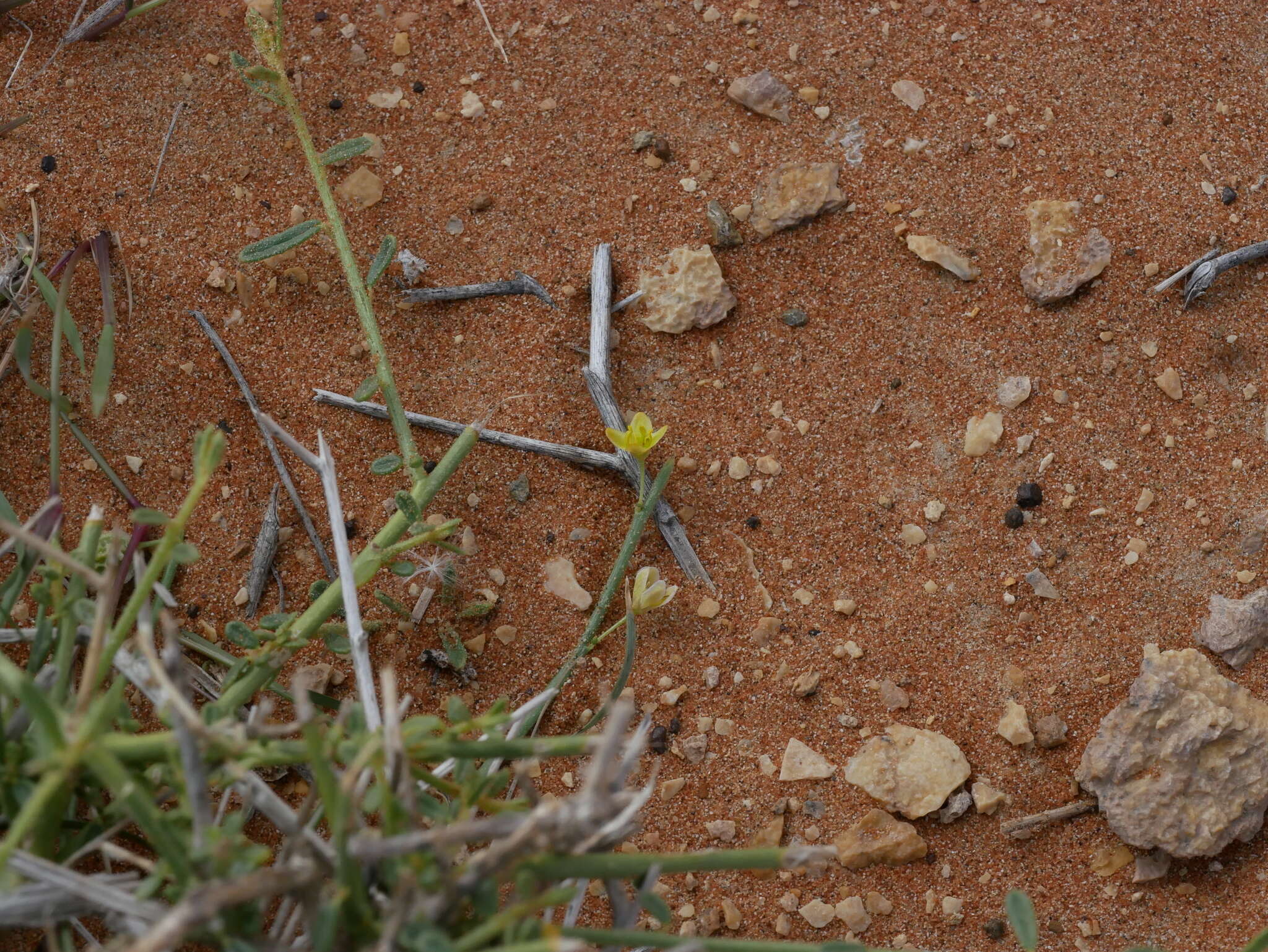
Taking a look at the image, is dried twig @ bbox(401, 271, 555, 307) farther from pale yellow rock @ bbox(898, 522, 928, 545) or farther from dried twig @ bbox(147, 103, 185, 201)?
pale yellow rock @ bbox(898, 522, 928, 545)

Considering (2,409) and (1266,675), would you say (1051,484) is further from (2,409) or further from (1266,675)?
(2,409)

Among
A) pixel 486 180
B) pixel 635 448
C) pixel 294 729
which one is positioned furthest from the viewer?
pixel 486 180

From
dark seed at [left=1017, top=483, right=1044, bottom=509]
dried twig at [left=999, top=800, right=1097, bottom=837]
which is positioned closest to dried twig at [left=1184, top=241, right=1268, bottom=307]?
dark seed at [left=1017, top=483, right=1044, bottom=509]

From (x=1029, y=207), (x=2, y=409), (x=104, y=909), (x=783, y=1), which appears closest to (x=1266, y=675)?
(x=1029, y=207)

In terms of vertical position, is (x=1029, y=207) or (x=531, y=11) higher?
(x=531, y=11)

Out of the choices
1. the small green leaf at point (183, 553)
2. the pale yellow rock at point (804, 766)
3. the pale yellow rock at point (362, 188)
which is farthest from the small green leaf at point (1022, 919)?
the pale yellow rock at point (362, 188)

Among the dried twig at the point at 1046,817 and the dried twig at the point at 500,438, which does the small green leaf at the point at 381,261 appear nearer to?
the dried twig at the point at 500,438

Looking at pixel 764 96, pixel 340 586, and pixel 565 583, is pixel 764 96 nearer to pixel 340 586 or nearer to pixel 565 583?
pixel 565 583
